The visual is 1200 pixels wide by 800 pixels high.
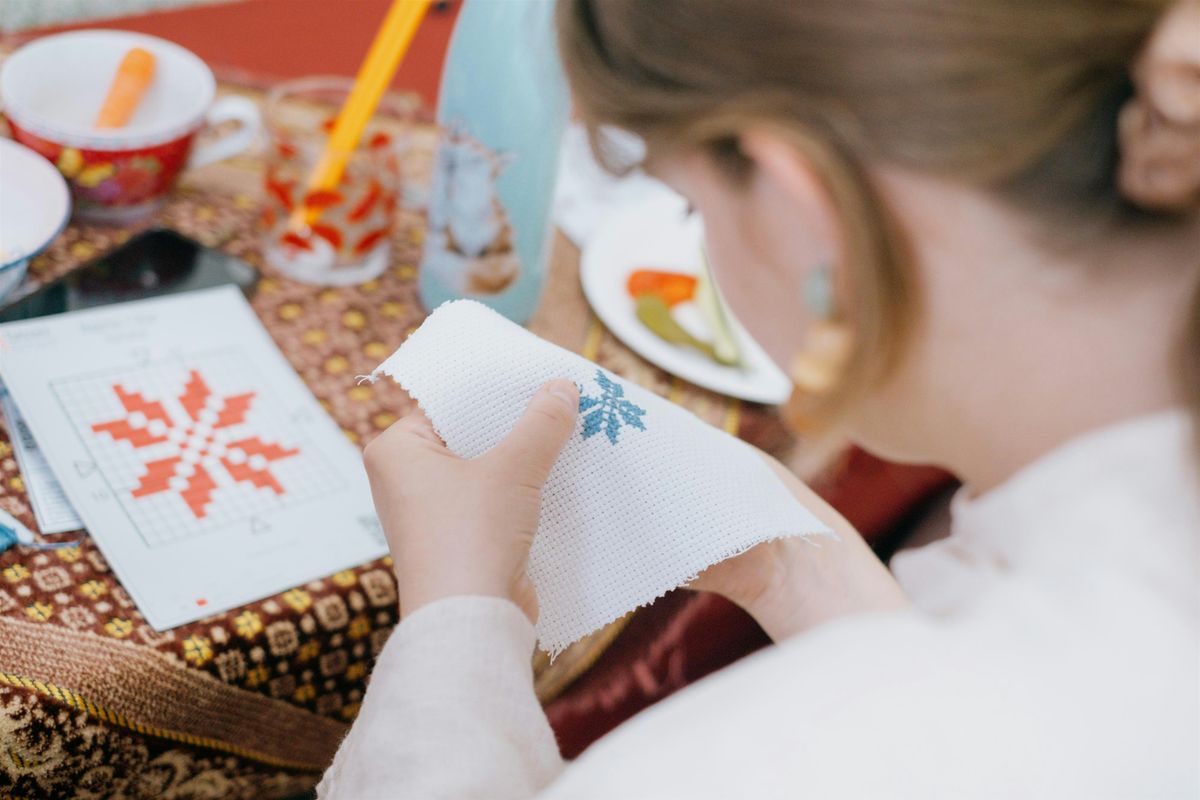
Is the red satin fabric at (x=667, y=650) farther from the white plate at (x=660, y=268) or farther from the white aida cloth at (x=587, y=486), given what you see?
the white aida cloth at (x=587, y=486)

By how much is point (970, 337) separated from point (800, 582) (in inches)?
11.1

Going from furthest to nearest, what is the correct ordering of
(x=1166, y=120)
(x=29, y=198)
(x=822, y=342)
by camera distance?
(x=29, y=198)
(x=822, y=342)
(x=1166, y=120)

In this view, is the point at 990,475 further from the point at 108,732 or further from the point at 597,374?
the point at 108,732

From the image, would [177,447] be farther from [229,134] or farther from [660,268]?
[660,268]

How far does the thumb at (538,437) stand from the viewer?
0.56m

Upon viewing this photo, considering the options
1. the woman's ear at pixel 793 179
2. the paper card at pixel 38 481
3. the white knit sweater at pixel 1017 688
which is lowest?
the paper card at pixel 38 481

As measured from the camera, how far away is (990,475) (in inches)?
20.3

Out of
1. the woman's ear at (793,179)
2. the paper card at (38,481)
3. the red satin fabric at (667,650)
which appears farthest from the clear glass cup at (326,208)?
the woman's ear at (793,179)

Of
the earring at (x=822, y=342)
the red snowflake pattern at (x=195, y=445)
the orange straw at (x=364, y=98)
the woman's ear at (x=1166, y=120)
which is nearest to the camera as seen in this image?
the woman's ear at (x=1166, y=120)

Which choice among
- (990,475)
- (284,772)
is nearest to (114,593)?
(284,772)

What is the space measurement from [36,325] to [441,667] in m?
0.42

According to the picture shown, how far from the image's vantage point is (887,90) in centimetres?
39

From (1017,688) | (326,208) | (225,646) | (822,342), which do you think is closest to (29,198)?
(326,208)

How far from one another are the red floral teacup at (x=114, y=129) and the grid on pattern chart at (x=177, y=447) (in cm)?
17
